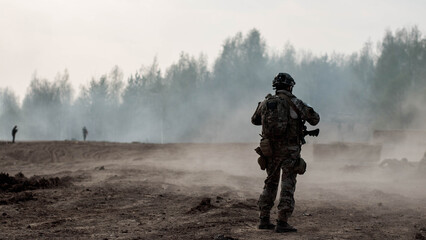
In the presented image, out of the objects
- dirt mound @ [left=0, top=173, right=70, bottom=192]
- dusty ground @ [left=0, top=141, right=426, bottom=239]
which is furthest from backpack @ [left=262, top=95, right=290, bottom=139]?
dirt mound @ [left=0, top=173, right=70, bottom=192]

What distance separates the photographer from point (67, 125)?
2618 inches

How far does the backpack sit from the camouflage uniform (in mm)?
56

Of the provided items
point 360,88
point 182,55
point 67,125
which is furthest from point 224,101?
point 67,125

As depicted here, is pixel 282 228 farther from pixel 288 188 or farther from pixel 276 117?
pixel 276 117

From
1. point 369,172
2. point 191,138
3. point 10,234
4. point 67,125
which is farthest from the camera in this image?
point 67,125

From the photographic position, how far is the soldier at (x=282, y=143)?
593cm

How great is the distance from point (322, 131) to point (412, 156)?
29.8 m

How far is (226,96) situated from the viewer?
2253 inches

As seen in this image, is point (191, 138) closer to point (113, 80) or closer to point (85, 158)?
point (113, 80)

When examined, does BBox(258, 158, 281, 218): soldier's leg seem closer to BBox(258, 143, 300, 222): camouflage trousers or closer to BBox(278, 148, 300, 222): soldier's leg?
BBox(258, 143, 300, 222): camouflage trousers

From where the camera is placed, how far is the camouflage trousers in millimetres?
5823

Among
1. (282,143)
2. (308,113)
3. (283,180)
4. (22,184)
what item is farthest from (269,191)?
(22,184)

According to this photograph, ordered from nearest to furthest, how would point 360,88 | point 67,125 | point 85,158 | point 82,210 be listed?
point 82,210
point 85,158
point 360,88
point 67,125

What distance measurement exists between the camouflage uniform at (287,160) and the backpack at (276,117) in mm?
56
